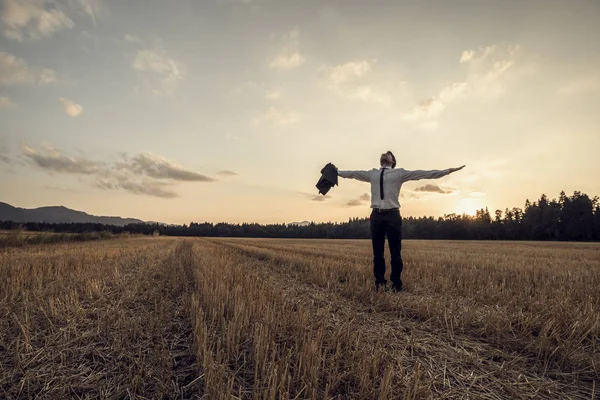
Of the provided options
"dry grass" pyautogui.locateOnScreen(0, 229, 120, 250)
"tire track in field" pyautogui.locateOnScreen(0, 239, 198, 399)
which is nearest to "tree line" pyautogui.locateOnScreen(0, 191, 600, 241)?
"dry grass" pyautogui.locateOnScreen(0, 229, 120, 250)

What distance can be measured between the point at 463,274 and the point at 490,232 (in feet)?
289

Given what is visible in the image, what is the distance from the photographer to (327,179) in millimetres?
6754

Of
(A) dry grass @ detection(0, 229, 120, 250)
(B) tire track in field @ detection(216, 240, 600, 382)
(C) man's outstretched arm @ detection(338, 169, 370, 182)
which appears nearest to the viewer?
(B) tire track in field @ detection(216, 240, 600, 382)

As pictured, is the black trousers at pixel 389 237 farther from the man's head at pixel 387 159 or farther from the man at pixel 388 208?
the man's head at pixel 387 159

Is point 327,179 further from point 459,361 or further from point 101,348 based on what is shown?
point 101,348

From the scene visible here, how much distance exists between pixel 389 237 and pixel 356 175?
5.15 ft

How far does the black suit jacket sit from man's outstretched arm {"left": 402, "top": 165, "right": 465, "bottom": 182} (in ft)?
4.95

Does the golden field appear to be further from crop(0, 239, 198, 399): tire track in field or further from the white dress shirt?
the white dress shirt

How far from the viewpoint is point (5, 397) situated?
7.52ft

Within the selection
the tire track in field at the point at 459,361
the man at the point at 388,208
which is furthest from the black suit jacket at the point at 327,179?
the tire track in field at the point at 459,361

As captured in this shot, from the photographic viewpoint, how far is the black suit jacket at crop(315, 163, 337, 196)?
22.2 ft

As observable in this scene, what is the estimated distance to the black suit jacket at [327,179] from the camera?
6.78m

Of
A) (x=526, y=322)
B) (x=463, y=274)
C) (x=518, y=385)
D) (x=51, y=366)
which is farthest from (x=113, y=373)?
(x=463, y=274)

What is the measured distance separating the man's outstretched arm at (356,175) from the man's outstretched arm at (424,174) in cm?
80
